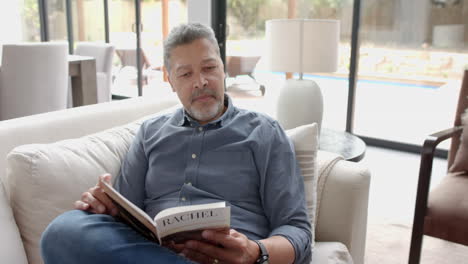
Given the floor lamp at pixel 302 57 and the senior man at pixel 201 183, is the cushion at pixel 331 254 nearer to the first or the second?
the senior man at pixel 201 183

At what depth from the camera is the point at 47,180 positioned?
49.3 inches

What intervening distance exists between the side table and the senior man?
0.77 m

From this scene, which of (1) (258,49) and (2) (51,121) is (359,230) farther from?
(1) (258,49)

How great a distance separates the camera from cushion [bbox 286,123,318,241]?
4.47 feet

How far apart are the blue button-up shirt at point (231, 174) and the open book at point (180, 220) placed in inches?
11.0

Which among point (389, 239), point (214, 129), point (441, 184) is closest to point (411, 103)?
point (389, 239)

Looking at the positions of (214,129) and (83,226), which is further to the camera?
(214,129)

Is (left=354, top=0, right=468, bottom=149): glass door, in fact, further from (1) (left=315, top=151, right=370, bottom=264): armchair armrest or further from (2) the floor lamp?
(1) (left=315, top=151, right=370, bottom=264): armchair armrest

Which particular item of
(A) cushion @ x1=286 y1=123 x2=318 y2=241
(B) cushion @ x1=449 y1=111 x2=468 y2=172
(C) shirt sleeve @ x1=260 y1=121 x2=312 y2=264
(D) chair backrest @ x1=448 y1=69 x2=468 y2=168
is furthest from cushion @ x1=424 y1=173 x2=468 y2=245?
(C) shirt sleeve @ x1=260 y1=121 x2=312 y2=264

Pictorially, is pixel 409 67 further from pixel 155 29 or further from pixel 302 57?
pixel 155 29

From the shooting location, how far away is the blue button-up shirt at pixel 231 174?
4.10 ft

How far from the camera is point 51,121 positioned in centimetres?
153

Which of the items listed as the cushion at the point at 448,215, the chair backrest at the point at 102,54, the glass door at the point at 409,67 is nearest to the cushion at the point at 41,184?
the cushion at the point at 448,215

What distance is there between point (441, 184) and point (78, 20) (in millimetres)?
5711
